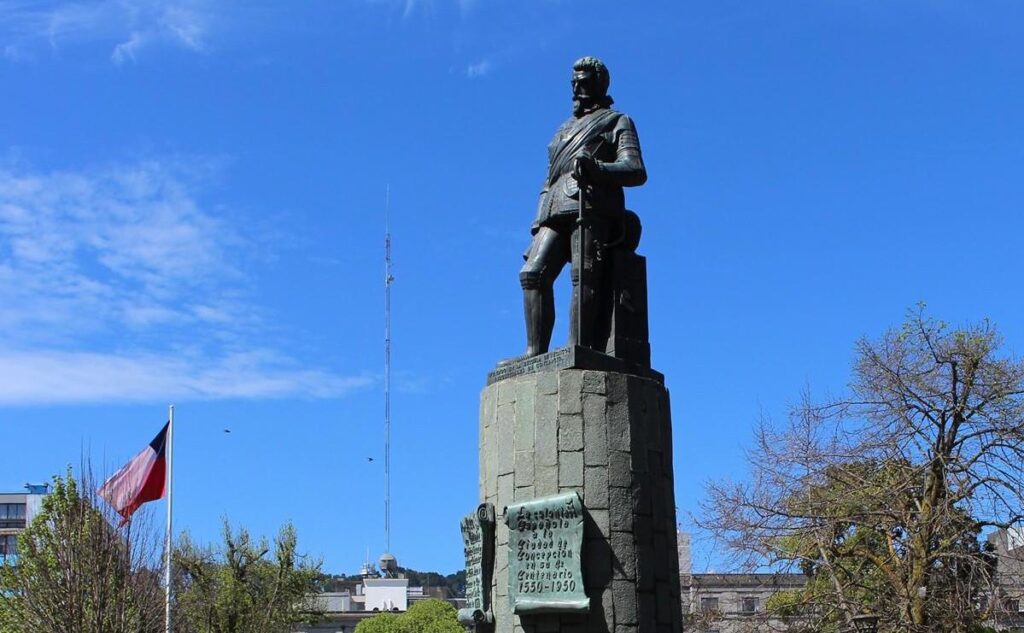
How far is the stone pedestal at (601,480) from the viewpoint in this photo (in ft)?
36.2

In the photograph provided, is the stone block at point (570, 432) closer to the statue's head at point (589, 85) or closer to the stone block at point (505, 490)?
the stone block at point (505, 490)

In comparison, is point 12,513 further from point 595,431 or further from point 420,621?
point 595,431

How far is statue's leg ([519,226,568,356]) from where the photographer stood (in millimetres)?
12336

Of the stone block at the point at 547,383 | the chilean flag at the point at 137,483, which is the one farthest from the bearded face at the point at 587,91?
the chilean flag at the point at 137,483

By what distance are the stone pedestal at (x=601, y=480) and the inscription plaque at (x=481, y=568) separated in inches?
3.7

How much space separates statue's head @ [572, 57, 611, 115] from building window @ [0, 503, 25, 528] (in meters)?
98.8

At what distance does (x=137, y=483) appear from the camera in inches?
1021

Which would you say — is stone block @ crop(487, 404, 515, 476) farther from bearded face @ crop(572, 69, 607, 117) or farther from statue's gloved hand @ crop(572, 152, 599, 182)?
bearded face @ crop(572, 69, 607, 117)

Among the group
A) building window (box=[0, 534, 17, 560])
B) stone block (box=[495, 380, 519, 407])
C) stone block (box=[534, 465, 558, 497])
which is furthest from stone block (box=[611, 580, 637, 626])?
building window (box=[0, 534, 17, 560])

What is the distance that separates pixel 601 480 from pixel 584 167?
9.37ft

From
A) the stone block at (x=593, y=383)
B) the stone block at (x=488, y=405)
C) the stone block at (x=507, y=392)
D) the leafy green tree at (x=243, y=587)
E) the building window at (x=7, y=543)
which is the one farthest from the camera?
the building window at (x=7, y=543)

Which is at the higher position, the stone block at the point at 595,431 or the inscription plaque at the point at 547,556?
the stone block at the point at 595,431

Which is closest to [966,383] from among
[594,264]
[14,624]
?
[594,264]

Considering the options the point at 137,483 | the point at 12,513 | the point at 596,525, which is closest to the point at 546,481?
the point at 596,525
